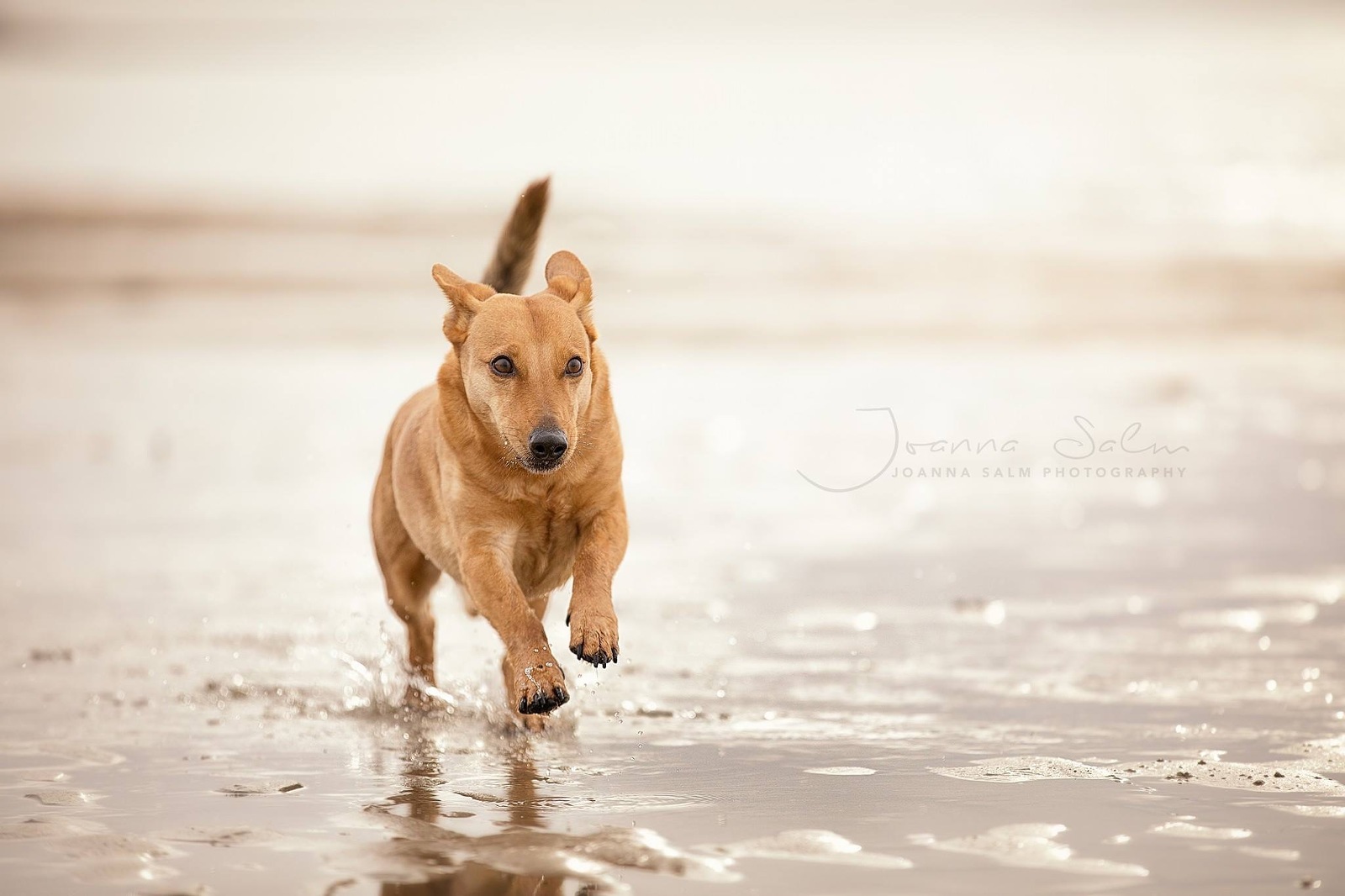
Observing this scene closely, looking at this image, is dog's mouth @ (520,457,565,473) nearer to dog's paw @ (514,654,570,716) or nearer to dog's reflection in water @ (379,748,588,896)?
dog's paw @ (514,654,570,716)

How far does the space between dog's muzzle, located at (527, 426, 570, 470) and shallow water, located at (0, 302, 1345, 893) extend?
983 mm

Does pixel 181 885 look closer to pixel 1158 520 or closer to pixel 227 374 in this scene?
pixel 1158 520

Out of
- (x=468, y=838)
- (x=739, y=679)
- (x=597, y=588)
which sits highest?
(x=597, y=588)

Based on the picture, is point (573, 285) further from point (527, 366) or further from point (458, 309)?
point (527, 366)

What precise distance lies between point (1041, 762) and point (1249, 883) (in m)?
1.23

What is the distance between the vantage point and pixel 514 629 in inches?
200

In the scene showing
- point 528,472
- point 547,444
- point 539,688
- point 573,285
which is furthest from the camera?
point 573,285

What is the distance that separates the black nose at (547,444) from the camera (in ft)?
15.9

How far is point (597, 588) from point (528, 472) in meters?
0.47

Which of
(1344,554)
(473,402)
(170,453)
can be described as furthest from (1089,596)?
(170,453)

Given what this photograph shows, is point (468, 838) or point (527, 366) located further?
point (527, 366)

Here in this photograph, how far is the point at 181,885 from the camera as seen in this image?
366cm

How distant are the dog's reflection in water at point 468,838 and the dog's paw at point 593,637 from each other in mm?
410

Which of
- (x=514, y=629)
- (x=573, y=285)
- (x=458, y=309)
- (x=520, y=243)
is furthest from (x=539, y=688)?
(x=520, y=243)
